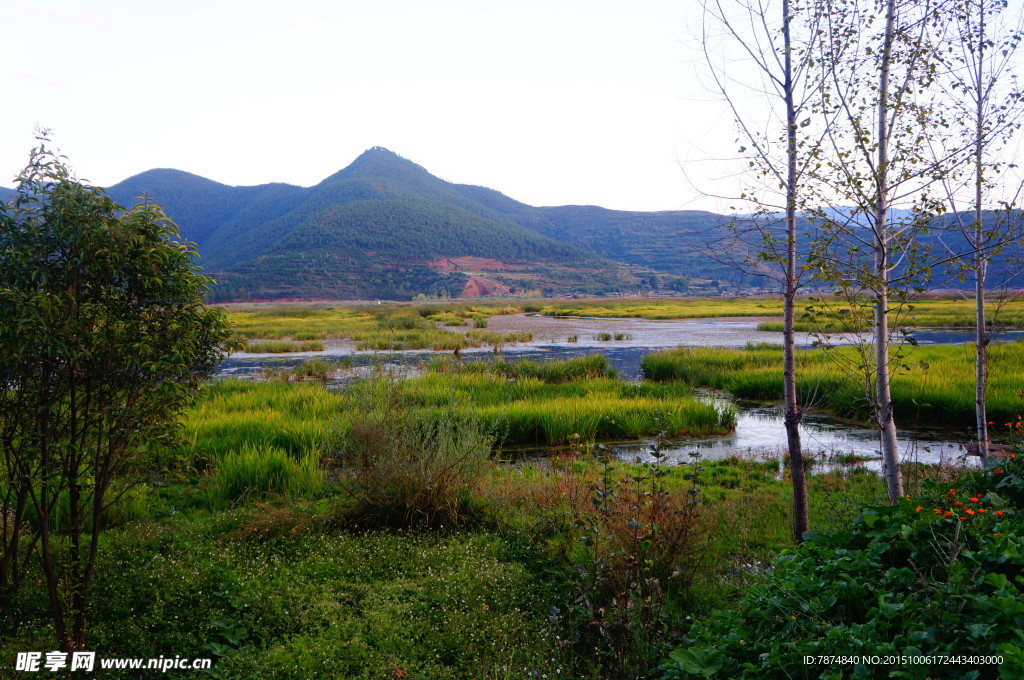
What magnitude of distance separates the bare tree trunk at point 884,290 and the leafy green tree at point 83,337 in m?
4.66

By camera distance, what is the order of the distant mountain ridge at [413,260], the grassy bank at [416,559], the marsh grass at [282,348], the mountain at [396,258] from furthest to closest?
the distant mountain ridge at [413,260] < the mountain at [396,258] < the marsh grass at [282,348] < the grassy bank at [416,559]

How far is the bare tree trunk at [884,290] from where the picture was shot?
15.2 ft

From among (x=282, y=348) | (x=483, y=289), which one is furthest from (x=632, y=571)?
(x=483, y=289)

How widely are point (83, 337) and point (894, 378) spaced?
14.7 meters

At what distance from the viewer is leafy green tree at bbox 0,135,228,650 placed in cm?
332

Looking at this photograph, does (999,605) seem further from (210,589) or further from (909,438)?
(909,438)

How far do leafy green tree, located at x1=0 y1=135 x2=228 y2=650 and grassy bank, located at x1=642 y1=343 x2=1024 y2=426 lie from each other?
4782 mm

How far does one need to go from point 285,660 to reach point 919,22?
6.36 meters

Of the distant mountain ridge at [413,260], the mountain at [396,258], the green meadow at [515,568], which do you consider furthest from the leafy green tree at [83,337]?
the mountain at [396,258]

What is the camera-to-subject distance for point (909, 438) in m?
10.5

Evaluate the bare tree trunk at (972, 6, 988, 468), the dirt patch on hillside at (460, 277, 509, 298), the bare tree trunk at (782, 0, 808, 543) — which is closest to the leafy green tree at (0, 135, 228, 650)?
the bare tree trunk at (782, 0, 808, 543)

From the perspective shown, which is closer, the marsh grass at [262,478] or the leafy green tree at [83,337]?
the leafy green tree at [83,337]

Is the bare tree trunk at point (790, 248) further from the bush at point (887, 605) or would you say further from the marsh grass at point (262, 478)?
the marsh grass at point (262, 478)

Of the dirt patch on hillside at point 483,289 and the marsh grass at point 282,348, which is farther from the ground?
the dirt patch on hillside at point 483,289
